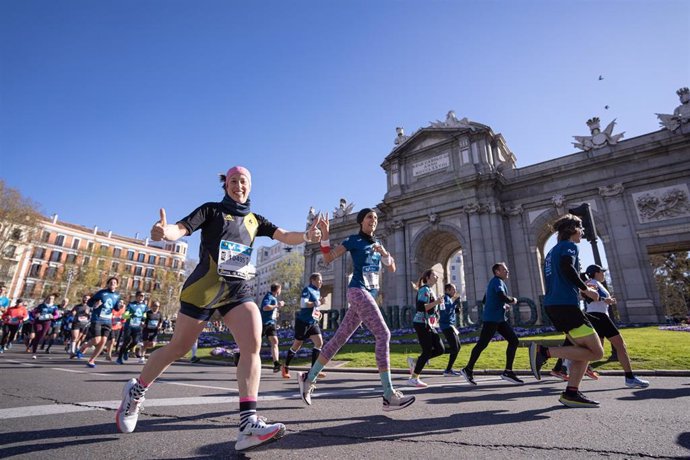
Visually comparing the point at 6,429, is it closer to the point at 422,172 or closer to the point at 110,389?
the point at 110,389

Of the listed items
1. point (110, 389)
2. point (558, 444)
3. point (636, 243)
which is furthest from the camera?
point (636, 243)

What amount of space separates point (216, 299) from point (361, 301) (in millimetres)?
1734

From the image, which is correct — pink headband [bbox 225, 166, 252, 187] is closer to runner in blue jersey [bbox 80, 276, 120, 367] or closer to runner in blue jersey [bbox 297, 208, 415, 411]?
runner in blue jersey [bbox 297, 208, 415, 411]

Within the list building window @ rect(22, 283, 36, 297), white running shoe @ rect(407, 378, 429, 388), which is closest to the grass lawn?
white running shoe @ rect(407, 378, 429, 388)

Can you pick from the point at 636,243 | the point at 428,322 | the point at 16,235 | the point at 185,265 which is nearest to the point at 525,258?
the point at 636,243

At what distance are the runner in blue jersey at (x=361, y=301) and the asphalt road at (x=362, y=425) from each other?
42cm

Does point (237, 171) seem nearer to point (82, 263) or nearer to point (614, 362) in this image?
point (614, 362)

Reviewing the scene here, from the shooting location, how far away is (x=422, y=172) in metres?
26.1

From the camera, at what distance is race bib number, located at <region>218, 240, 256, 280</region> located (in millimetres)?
2893

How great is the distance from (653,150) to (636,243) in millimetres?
5256

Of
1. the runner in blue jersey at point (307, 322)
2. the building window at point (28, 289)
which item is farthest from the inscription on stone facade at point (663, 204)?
the building window at point (28, 289)

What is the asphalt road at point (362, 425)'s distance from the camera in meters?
2.35

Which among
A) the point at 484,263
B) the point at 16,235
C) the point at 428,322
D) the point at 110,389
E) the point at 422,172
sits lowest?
the point at 110,389

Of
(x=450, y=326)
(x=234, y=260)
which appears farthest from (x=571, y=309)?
(x=234, y=260)
